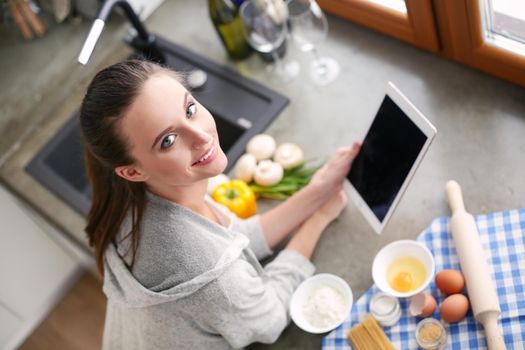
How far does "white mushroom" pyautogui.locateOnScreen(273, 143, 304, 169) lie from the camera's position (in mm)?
1509

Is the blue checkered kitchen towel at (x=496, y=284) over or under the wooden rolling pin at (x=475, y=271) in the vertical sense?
under

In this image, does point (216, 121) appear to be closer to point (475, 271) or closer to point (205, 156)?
point (205, 156)

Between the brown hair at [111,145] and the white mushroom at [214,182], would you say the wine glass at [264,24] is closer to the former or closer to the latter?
the white mushroom at [214,182]

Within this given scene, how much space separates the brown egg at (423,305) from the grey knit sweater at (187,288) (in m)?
0.27

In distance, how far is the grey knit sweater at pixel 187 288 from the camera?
113 centimetres

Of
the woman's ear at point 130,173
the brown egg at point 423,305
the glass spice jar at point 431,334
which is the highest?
the woman's ear at point 130,173

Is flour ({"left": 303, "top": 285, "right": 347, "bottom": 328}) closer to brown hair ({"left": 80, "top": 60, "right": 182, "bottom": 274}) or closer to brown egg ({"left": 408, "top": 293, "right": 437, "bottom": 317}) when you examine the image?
brown egg ({"left": 408, "top": 293, "right": 437, "bottom": 317})

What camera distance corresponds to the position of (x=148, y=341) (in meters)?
1.21

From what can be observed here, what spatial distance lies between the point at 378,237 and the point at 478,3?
562mm

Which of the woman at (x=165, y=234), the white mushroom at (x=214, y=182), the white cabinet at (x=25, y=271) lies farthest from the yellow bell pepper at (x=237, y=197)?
the white cabinet at (x=25, y=271)

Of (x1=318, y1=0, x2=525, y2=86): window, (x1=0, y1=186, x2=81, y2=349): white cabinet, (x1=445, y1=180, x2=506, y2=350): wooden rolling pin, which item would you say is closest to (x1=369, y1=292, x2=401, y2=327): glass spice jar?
(x1=445, y1=180, x2=506, y2=350): wooden rolling pin

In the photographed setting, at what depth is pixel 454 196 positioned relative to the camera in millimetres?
1286

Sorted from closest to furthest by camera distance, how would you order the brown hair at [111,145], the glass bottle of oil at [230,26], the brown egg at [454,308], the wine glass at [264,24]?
the brown hair at [111,145], the brown egg at [454,308], the wine glass at [264,24], the glass bottle of oil at [230,26]

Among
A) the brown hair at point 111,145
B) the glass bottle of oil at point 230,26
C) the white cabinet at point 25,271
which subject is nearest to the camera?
the brown hair at point 111,145
